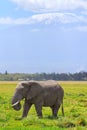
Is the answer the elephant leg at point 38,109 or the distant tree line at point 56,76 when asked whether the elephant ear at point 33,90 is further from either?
the distant tree line at point 56,76

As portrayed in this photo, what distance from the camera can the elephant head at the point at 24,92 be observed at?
65.5 ft

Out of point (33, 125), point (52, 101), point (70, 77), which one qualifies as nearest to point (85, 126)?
point (33, 125)

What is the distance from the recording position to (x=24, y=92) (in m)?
20.6

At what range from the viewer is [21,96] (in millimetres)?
20312

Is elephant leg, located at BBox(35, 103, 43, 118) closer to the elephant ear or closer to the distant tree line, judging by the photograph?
the elephant ear

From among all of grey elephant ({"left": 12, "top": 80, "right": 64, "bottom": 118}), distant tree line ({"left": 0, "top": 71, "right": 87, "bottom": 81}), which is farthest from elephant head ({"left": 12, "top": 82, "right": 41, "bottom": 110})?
distant tree line ({"left": 0, "top": 71, "right": 87, "bottom": 81})

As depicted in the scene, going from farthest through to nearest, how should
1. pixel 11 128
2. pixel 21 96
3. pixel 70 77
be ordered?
pixel 70 77
pixel 21 96
pixel 11 128

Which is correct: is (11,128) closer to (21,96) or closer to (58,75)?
(21,96)

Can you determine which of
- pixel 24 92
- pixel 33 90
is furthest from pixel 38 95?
pixel 24 92

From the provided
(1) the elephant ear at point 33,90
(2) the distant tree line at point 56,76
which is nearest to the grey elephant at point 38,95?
(1) the elephant ear at point 33,90

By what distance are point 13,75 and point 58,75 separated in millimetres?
20008

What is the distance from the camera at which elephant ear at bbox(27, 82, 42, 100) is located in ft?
68.5

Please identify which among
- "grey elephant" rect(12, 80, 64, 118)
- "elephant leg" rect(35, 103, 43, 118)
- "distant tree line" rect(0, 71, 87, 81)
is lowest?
"elephant leg" rect(35, 103, 43, 118)

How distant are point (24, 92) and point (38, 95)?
1.02m
